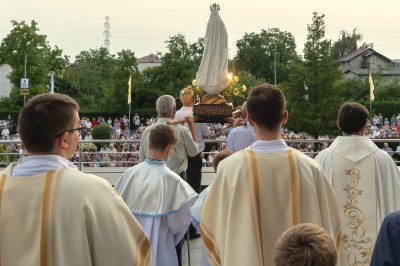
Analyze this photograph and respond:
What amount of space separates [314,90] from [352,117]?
34730 millimetres

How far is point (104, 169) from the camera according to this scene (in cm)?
1366

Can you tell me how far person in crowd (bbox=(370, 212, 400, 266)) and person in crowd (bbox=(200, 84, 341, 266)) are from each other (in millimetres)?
1453

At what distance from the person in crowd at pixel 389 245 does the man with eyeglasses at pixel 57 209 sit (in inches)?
46.2

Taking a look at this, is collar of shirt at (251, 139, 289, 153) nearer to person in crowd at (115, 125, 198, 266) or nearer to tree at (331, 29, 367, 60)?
person in crowd at (115, 125, 198, 266)

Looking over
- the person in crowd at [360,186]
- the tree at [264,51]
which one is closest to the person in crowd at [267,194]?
the person in crowd at [360,186]

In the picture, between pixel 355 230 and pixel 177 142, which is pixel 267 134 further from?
pixel 177 142

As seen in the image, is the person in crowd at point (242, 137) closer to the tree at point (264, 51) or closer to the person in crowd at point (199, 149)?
the person in crowd at point (199, 149)

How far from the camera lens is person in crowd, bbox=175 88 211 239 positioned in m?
8.77

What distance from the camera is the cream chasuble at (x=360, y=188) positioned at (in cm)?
571

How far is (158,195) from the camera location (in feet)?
17.7

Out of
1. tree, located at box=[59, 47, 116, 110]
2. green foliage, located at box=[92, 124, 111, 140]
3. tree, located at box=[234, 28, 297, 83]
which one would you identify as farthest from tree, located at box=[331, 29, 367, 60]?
green foliage, located at box=[92, 124, 111, 140]

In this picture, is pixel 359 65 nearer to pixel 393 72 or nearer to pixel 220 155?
pixel 393 72

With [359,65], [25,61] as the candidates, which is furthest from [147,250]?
[359,65]

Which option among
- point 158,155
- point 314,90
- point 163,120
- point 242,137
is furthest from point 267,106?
point 314,90
